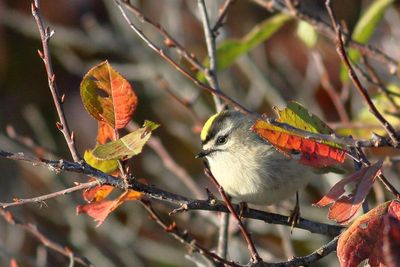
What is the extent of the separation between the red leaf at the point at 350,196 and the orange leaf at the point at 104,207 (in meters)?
0.61

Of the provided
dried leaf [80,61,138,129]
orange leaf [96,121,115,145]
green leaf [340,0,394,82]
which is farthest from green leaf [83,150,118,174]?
green leaf [340,0,394,82]

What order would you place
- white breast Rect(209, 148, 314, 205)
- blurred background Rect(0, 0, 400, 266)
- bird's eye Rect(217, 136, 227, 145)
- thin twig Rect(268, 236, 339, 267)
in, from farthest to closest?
blurred background Rect(0, 0, 400, 266)
bird's eye Rect(217, 136, 227, 145)
white breast Rect(209, 148, 314, 205)
thin twig Rect(268, 236, 339, 267)

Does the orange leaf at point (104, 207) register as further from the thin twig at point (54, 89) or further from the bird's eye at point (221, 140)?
the bird's eye at point (221, 140)

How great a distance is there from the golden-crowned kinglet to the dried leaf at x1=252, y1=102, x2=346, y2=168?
3.53ft

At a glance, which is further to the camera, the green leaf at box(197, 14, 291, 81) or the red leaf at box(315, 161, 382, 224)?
the green leaf at box(197, 14, 291, 81)

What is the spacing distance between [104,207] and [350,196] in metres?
0.78

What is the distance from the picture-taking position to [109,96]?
78.4 inches

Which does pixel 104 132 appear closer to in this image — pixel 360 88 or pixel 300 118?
pixel 300 118

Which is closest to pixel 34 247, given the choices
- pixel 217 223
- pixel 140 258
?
pixel 140 258

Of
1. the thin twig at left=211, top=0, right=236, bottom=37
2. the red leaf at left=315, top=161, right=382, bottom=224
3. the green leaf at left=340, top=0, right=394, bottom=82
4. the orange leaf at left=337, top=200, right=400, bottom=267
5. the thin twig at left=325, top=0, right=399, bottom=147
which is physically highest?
the green leaf at left=340, top=0, right=394, bottom=82

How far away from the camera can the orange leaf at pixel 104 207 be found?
85.6 inches

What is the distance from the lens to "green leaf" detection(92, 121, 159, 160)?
179 centimetres

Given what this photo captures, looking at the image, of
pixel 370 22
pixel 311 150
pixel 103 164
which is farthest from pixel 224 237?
pixel 370 22

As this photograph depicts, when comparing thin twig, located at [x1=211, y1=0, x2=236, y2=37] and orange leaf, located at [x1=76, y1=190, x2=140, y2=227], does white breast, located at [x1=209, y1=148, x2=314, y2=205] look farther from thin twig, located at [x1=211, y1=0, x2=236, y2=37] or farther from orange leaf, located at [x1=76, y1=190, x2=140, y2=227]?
orange leaf, located at [x1=76, y1=190, x2=140, y2=227]
